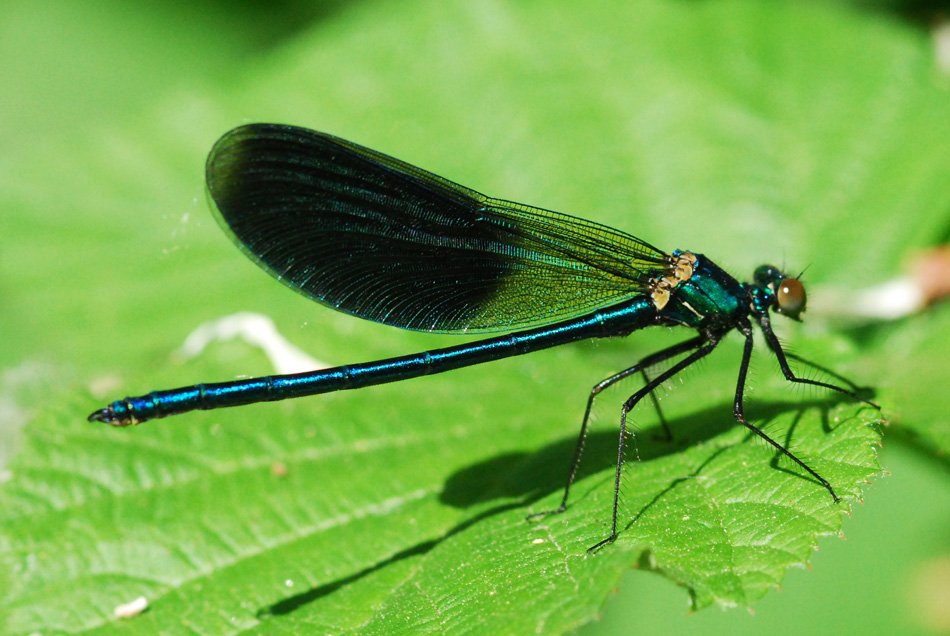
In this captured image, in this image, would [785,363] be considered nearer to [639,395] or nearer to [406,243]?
[639,395]

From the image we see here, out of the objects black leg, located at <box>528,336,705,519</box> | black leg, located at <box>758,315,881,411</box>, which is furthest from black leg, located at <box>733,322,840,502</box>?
black leg, located at <box>528,336,705,519</box>

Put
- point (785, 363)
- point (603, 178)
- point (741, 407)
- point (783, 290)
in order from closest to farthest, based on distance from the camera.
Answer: point (741, 407)
point (785, 363)
point (783, 290)
point (603, 178)

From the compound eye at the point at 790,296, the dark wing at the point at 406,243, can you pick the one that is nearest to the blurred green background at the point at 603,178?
the compound eye at the point at 790,296

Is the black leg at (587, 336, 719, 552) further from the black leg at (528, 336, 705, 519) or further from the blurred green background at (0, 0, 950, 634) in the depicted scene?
the blurred green background at (0, 0, 950, 634)

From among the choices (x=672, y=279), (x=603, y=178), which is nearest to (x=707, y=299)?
(x=672, y=279)

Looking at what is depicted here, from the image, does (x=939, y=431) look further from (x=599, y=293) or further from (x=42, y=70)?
(x=42, y=70)

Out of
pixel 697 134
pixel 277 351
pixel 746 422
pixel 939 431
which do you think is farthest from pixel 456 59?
pixel 939 431
